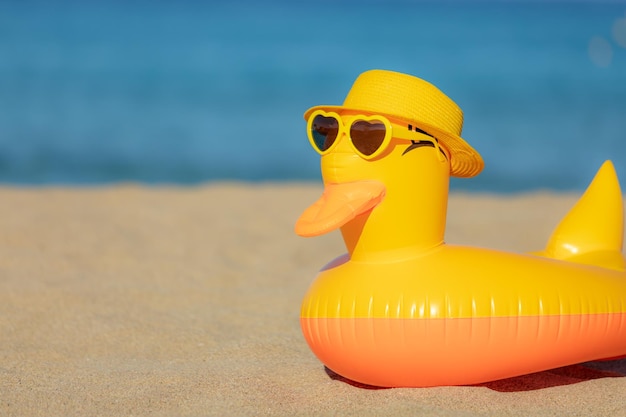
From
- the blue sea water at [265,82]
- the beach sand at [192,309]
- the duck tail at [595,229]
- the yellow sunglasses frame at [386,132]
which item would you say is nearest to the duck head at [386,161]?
the yellow sunglasses frame at [386,132]

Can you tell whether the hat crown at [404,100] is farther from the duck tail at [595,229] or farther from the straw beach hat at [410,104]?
the duck tail at [595,229]

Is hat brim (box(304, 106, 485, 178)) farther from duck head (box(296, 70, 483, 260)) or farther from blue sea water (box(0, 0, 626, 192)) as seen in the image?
blue sea water (box(0, 0, 626, 192))

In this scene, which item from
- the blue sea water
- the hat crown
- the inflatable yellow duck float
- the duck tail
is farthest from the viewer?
the blue sea water

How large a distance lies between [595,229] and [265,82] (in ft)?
45.3

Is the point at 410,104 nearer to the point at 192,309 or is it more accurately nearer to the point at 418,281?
the point at 418,281

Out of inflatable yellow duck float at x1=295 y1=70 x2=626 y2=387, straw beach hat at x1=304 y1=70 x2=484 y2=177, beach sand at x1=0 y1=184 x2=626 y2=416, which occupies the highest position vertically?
straw beach hat at x1=304 y1=70 x2=484 y2=177

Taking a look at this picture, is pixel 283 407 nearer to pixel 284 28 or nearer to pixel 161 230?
pixel 161 230

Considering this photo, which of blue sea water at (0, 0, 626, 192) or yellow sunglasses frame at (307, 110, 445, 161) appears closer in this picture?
yellow sunglasses frame at (307, 110, 445, 161)

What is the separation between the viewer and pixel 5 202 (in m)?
7.30

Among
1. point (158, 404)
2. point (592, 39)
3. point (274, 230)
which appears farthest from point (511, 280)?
point (592, 39)

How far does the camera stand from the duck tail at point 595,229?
12.0 feet

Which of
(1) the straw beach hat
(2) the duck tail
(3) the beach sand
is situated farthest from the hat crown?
(3) the beach sand

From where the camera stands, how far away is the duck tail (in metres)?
3.64

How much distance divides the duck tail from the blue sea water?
7066 mm
